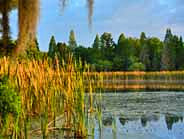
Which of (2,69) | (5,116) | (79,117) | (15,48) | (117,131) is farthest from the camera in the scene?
(117,131)

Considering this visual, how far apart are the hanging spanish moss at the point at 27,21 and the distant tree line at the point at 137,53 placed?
5478 centimetres

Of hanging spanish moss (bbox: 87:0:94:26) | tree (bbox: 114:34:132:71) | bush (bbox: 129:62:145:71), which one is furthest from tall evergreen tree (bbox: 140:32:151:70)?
hanging spanish moss (bbox: 87:0:94:26)

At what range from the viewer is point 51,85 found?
9.06m

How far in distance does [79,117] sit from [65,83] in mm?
787

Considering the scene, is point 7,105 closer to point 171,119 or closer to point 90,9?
point 90,9

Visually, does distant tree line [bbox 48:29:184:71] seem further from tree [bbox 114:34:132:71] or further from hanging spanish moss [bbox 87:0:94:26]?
hanging spanish moss [bbox 87:0:94:26]

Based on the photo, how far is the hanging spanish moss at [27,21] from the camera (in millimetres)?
3053

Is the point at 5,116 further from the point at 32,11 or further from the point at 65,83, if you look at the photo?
the point at 32,11

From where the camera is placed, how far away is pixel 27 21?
10.3ft

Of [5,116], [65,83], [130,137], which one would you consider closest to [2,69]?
[5,116]

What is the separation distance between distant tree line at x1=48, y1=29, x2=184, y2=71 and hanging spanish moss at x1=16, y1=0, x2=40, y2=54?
54776mm

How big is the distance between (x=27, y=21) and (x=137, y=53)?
6758 centimetres

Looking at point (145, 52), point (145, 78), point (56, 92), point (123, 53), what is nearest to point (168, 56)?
point (145, 52)

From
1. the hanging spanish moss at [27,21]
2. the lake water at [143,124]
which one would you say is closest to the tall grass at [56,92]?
the lake water at [143,124]
